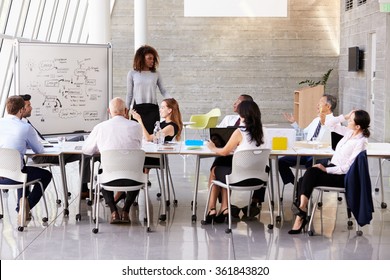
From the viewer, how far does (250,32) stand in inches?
844

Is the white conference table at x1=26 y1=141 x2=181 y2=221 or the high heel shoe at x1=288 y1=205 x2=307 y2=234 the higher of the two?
the white conference table at x1=26 y1=141 x2=181 y2=221

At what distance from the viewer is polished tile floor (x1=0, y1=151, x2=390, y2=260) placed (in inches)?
259

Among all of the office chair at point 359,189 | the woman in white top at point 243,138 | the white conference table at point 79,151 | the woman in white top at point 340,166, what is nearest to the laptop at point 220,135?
the woman in white top at point 243,138

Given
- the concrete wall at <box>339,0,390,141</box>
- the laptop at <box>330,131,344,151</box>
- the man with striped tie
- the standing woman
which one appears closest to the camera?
the laptop at <box>330,131,344,151</box>

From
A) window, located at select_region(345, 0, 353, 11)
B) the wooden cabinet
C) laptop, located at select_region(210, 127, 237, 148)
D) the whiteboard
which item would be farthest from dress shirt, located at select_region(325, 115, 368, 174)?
window, located at select_region(345, 0, 353, 11)

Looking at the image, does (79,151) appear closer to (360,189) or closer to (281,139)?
(281,139)

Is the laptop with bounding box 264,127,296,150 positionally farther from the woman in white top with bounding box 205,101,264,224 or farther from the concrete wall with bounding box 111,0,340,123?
the concrete wall with bounding box 111,0,340,123

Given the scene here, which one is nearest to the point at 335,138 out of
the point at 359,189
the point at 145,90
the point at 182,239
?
the point at 359,189

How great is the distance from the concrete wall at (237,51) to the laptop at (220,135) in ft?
45.3

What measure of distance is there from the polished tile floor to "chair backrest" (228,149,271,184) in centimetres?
50

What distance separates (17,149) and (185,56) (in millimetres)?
14394
